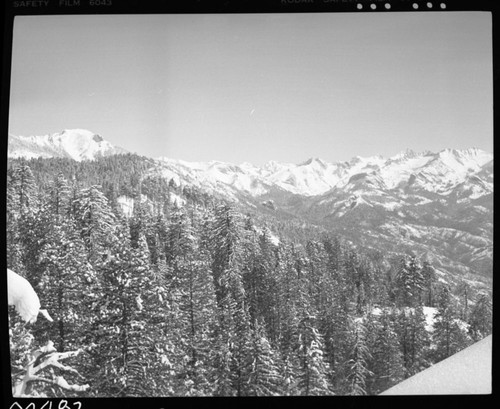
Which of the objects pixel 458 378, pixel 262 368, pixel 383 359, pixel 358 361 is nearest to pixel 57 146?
pixel 262 368

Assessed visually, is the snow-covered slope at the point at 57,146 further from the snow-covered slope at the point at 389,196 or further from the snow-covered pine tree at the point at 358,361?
the snow-covered pine tree at the point at 358,361

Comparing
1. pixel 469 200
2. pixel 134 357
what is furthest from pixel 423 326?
pixel 134 357

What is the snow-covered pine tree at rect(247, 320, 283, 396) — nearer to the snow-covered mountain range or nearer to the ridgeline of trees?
the ridgeline of trees

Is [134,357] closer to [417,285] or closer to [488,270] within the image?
[417,285]

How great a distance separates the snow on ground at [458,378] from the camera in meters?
3.11

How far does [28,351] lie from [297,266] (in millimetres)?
1620

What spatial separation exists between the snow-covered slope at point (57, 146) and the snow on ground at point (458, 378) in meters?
2.20

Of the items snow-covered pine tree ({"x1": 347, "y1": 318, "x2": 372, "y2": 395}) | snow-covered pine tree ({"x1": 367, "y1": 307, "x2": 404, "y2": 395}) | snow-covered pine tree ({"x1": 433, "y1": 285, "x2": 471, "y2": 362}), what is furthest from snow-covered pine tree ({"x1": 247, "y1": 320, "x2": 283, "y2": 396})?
snow-covered pine tree ({"x1": 433, "y1": 285, "x2": 471, "y2": 362})

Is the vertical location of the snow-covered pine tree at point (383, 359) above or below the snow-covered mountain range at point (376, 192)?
below

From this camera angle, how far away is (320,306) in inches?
127

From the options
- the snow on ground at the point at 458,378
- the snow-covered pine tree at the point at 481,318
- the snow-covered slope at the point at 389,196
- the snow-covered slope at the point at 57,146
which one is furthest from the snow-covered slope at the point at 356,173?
the snow on ground at the point at 458,378

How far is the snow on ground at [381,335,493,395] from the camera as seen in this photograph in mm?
3111

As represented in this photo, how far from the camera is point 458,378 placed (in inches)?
123

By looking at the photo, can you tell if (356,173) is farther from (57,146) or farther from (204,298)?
(57,146)
